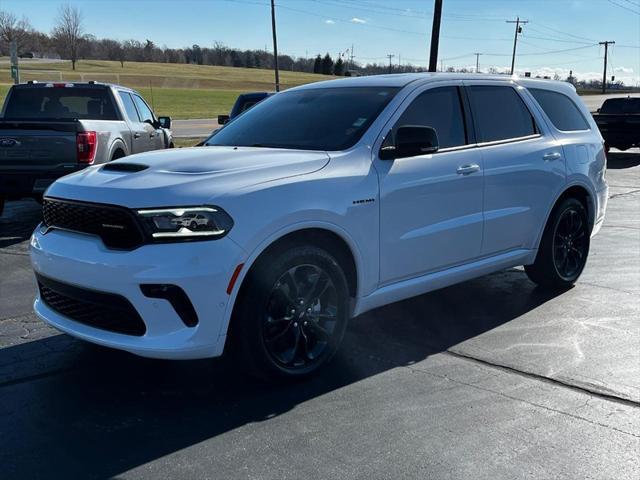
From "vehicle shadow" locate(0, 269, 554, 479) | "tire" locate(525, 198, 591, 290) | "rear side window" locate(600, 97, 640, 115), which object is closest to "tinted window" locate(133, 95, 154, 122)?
"vehicle shadow" locate(0, 269, 554, 479)

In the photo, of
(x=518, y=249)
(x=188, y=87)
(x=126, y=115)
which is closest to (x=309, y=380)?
(x=518, y=249)

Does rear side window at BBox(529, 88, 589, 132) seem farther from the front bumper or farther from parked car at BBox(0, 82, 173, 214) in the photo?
parked car at BBox(0, 82, 173, 214)

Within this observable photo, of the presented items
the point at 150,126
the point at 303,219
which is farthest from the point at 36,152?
the point at 303,219

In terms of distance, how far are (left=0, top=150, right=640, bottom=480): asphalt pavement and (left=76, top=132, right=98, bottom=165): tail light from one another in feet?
11.1

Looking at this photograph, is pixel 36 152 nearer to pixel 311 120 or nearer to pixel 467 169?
pixel 311 120

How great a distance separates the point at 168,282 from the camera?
348 cm

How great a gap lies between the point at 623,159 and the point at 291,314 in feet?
65.1

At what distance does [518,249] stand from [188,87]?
83.0 metres

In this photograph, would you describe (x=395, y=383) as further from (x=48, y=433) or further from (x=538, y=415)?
(x=48, y=433)

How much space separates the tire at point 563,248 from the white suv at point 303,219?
0.14 ft

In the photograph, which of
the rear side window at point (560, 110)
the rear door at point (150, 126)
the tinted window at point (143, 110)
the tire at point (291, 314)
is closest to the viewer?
the tire at point (291, 314)

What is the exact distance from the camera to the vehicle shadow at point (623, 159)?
19.4 m

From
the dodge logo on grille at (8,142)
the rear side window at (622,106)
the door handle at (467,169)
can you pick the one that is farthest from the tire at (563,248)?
the rear side window at (622,106)

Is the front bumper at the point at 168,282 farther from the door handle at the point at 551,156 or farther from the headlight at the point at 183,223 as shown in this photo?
the door handle at the point at 551,156
